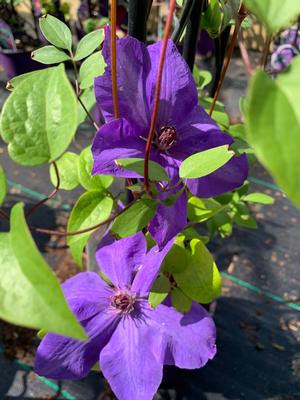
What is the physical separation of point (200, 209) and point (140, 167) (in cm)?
26

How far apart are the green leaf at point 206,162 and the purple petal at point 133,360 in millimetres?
316

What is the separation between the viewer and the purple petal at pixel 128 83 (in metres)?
0.48

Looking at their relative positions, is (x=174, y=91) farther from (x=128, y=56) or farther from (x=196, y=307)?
(x=196, y=307)

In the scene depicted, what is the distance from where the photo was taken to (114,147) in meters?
0.48

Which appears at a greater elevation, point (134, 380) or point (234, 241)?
point (134, 380)

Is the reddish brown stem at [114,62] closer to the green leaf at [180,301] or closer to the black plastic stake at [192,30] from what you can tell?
the black plastic stake at [192,30]

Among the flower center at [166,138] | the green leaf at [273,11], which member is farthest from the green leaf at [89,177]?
the green leaf at [273,11]

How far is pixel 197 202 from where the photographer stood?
2.32ft

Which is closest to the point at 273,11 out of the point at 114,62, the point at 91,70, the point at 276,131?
the point at 276,131

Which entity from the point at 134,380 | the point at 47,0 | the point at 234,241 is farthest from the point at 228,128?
the point at 47,0

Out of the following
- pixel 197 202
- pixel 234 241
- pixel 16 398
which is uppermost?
pixel 197 202

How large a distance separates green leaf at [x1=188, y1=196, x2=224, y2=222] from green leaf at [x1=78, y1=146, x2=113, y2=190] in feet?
0.45

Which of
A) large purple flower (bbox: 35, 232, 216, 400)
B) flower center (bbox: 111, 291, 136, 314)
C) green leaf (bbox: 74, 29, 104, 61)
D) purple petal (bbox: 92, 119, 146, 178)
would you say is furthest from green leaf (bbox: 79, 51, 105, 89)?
flower center (bbox: 111, 291, 136, 314)

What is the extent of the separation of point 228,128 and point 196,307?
32cm
